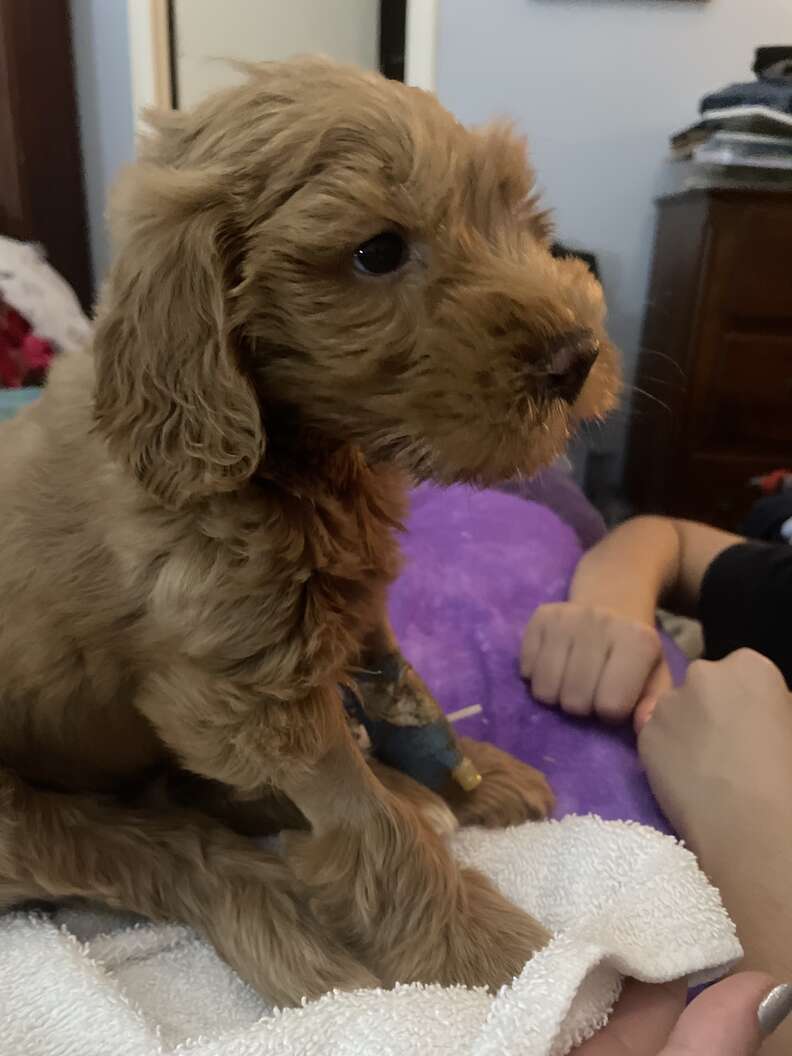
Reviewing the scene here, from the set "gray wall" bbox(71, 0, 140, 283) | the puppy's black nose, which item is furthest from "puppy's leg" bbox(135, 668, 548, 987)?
"gray wall" bbox(71, 0, 140, 283)

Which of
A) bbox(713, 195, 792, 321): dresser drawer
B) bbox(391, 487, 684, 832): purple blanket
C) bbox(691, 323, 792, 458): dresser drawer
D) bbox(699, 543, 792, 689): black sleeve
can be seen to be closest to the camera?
bbox(391, 487, 684, 832): purple blanket

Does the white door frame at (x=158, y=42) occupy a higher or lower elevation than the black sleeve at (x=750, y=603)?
higher

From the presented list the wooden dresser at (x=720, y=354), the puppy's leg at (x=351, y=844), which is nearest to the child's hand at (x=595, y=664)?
the puppy's leg at (x=351, y=844)

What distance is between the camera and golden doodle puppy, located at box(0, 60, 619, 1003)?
0.77 metres

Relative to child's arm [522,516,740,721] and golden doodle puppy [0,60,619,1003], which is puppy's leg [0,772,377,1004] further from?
child's arm [522,516,740,721]

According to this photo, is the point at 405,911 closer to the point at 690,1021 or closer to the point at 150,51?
the point at 690,1021

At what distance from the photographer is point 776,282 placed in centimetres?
249

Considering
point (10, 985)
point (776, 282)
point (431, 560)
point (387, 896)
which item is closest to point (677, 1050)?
point (387, 896)

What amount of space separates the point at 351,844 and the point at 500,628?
63cm

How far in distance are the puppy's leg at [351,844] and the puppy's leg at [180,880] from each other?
0.04 meters

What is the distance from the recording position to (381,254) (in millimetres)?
775

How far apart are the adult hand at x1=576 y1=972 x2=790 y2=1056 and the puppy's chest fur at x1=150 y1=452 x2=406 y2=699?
1.29 ft

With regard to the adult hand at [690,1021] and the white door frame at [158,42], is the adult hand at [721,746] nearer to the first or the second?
the adult hand at [690,1021]

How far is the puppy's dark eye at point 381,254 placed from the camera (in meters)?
0.77
